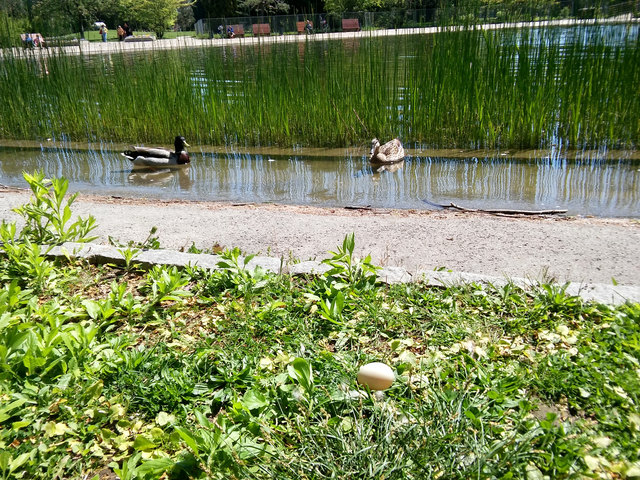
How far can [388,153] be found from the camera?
6859 millimetres

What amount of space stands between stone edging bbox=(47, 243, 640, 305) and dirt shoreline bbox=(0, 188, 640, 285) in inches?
8.1

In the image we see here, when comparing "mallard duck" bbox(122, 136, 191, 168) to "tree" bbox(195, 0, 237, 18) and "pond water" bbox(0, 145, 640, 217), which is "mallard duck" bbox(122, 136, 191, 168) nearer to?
"pond water" bbox(0, 145, 640, 217)

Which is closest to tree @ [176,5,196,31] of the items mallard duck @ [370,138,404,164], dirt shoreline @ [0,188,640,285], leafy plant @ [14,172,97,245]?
mallard duck @ [370,138,404,164]

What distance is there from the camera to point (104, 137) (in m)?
9.02

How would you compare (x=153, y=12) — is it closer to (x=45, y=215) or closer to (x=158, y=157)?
(x=158, y=157)

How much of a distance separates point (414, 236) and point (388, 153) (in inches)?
117

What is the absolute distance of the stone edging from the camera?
8.77ft

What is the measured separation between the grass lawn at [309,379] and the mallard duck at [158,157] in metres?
4.54

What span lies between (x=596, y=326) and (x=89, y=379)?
215 cm

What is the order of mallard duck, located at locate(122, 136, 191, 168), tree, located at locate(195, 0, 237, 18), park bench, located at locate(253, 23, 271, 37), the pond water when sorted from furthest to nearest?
tree, located at locate(195, 0, 237, 18), park bench, located at locate(253, 23, 271, 37), mallard duck, located at locate(122, 136, 191, 168), the pond water

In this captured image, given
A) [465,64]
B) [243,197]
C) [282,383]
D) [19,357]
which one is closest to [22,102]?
[243,197]

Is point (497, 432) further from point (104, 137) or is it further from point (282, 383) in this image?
point (104, 137)

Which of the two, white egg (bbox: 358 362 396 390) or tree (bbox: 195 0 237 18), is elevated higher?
tree (bbox: 195 0 237 18)

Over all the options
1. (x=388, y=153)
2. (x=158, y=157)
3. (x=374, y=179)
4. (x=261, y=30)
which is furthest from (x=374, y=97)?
(x=261, y=30)
